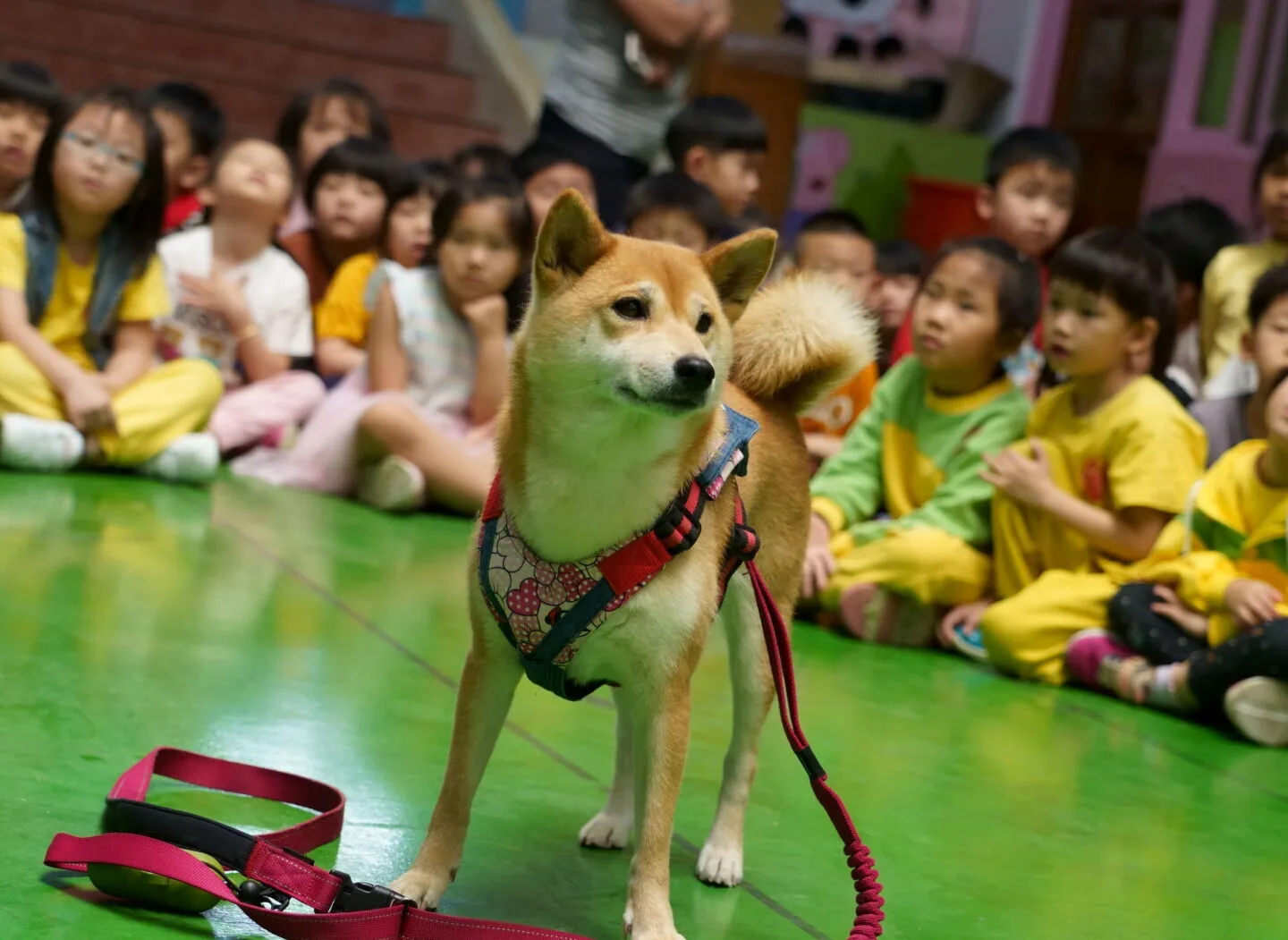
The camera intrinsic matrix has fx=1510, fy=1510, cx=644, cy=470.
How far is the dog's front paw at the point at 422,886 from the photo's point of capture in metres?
2.11

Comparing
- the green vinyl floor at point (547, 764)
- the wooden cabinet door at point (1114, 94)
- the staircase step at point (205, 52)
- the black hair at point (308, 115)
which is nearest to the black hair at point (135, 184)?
the green vinyl floor at point (547, 764)

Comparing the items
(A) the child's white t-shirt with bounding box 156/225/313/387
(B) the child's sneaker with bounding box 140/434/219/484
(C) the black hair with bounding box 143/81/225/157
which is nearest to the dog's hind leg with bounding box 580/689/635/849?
(B) the child's sneaker with bounding box 140/434/219/484

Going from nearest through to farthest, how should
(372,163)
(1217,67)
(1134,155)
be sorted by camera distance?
(372,163), (1217,67), (1134,155)

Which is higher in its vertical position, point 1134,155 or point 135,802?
point 1134,155

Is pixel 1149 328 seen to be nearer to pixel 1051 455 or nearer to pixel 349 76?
pixel 1051 455

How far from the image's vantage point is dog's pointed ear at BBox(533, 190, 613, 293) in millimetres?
2066

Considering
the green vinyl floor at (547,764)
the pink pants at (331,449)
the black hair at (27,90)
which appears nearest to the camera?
the green vinyl floor at (547,764)

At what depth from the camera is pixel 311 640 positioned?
3.47 meters

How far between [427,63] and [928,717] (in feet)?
22.7

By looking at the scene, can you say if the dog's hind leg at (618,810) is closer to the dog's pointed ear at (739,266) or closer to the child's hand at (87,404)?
the dog's pointed ear at (739,266)

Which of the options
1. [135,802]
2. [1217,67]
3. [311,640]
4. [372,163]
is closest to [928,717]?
[311,640]

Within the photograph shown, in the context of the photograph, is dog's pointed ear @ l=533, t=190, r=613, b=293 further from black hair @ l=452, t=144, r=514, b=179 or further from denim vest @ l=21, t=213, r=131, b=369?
black hair @ l=452, t=144, r=514, b=179

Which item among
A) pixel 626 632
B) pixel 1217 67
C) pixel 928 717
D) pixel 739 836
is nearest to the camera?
pixel 626 632

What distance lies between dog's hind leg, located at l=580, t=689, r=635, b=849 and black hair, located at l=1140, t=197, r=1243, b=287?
13.7 feet
